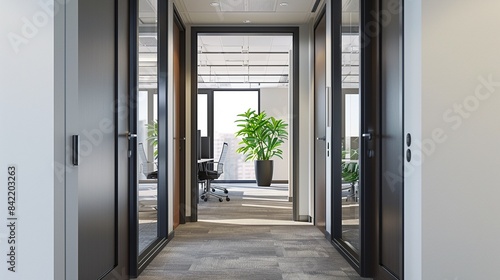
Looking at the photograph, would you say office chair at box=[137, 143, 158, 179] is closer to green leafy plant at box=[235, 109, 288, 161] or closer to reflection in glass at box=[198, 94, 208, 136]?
green leafy plant at box=[235, 109, 288, 161]

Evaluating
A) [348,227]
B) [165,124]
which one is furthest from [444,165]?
[165,124]

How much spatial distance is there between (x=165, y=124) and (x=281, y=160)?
15.9ft

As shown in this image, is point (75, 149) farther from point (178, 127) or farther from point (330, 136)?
point (178, 127)

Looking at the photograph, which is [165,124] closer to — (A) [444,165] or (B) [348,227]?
(B) [348,227]

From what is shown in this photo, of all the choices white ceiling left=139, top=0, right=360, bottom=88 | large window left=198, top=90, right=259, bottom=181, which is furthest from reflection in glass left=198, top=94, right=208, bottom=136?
white ceiling left=139, top=0, right=360, bottom=88

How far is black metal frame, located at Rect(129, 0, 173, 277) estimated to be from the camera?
201 centimetres

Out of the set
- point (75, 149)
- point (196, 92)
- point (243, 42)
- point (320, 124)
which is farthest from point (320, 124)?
point (75, 149)

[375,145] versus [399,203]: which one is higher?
[375,145]

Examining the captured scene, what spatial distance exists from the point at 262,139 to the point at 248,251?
165 inches

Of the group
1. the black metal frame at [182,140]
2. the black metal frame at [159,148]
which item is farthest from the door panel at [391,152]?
the black metal frame at [182,140]

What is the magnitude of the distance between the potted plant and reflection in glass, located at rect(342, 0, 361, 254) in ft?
13.2

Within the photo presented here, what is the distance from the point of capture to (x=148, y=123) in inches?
104

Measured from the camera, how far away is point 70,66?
3.87ft

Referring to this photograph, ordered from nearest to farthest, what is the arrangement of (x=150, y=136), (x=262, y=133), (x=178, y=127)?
(x=150, y=136) → (x=178, y=127) → (x=262, y=133)
